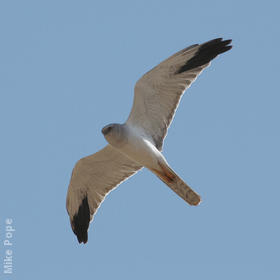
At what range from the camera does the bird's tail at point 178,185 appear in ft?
42.1

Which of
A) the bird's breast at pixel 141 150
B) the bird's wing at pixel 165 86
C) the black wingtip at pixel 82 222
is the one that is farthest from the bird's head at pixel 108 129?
the black wingtip at pixel 82 222

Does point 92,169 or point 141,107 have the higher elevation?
point 141,107

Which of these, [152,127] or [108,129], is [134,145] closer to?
[108,129]

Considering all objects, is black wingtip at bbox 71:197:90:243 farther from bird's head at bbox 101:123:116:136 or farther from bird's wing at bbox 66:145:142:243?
bird's head at bbox 101:123:116:136

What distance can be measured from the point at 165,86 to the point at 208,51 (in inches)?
44.1

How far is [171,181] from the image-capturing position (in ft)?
42.3

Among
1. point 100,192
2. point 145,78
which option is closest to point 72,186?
point 100,192

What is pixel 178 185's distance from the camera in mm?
12867

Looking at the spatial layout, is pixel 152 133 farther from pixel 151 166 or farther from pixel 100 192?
pixel 100 192

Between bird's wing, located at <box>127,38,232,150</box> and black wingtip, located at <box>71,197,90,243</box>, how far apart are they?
97.2 inches

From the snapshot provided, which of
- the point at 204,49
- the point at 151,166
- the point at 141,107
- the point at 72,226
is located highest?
the point at 204,49

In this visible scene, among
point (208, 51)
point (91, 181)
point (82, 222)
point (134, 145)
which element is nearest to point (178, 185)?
point (134, 145)

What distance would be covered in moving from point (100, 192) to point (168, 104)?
2706 mm

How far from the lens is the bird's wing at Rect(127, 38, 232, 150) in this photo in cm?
1304
